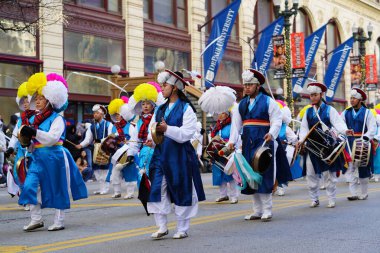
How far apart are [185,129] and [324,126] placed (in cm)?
427

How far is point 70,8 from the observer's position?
2638 centimetres

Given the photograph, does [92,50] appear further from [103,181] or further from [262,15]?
[262,15]

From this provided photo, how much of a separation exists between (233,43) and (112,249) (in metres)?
30.0

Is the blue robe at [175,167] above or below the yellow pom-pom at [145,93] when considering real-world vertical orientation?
below

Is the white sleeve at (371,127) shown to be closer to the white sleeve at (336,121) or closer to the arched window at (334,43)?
the white sleeve at (336,121)

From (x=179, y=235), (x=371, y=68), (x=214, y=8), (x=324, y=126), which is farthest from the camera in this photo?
(x=371, y=68)

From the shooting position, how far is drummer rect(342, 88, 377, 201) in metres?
13.6

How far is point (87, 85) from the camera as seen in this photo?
2692cm

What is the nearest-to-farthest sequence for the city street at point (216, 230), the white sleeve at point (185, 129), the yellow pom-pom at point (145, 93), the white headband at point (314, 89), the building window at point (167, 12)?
the city street at point (216, 230), the white sleeve at point (185, 129), the yellow pom-pom at point (145, 93), the white headband at point (314, 89), the building window at point (167, 12)

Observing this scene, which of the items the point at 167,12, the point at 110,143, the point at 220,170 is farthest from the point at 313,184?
→ the point at 167,12

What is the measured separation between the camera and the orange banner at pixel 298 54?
104ft

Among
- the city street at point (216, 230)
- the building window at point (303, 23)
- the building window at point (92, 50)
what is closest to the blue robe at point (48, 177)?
the city street at point (216, 230)

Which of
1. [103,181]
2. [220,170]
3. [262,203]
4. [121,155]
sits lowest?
[262,203]

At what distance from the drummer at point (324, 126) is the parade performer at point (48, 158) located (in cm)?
419
